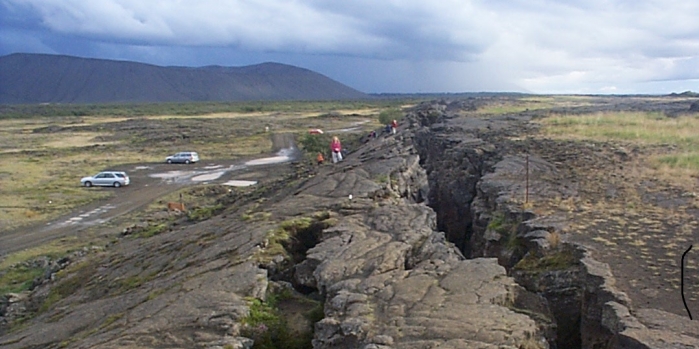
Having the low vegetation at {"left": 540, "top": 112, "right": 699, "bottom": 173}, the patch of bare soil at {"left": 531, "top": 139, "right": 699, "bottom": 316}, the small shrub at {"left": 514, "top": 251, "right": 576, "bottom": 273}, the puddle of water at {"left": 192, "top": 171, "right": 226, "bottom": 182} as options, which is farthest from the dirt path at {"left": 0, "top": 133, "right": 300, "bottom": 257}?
the patch of bare soil at {"left": 531, "top": 139, "right": 699, "bottom": 316}

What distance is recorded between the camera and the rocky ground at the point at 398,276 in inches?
338

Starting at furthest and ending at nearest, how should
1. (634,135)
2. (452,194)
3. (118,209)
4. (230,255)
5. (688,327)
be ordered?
1. (118,209)
2. (634,135)
3. (452,194)
4. (230,255)
5. (688,327)

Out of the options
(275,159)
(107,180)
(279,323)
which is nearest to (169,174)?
(107,180)

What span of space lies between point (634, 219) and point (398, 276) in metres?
7.23

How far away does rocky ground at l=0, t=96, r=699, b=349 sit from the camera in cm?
859

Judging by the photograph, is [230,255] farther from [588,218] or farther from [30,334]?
[588,218]

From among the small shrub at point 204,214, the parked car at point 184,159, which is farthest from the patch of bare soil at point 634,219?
the parked car at point 184,159

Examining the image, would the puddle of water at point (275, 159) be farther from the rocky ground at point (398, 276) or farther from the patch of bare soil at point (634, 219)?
the patch of bare soil at point (634, 219)

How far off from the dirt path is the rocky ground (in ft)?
30.5

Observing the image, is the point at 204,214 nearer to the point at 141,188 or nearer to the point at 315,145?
the point at 141,188

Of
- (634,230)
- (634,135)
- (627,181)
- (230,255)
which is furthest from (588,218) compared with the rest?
(634,135)

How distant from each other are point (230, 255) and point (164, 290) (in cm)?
165

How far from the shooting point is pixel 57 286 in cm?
1681

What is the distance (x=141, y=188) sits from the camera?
4166 centimetres
